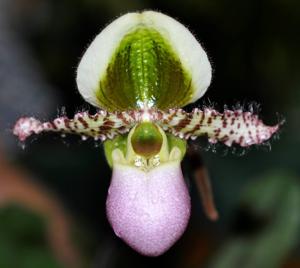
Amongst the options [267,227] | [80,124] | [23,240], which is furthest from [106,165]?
[80,124]

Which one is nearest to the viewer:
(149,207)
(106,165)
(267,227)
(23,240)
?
(149,207)

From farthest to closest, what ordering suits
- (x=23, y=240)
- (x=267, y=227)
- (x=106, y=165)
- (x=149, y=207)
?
(x=106, y=165)
(x=23, y=240)
(x=267, y=227)
(x=149, y=207)

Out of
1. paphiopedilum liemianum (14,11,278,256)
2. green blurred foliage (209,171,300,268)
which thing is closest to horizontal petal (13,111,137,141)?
paphiopedilum liemianum (14,11,278,256)

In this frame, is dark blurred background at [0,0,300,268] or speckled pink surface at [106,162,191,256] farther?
dark blurred background at [0,0,300,268]

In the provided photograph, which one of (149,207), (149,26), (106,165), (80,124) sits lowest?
(149,207)

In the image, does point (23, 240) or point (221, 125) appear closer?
point (221, 125)

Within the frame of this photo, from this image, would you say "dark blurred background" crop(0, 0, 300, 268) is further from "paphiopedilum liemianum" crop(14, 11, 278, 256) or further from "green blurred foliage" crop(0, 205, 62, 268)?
"paphiopedilum liemianum" crop(14, 11, 278, 256)

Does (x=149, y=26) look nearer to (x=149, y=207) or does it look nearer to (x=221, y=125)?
(x=221, y=125)

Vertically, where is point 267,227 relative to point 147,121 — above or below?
above
